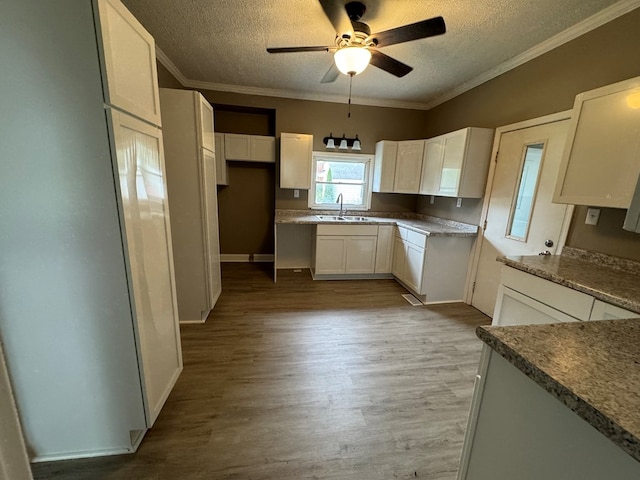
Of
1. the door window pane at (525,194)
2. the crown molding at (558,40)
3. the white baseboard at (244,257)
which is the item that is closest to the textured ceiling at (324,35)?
the crown molding at (558,40)

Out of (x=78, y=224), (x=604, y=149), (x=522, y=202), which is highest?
(x=604, y=149)

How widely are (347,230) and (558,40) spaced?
2.69 metres

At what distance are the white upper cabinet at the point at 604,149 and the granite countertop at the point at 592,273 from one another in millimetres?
440

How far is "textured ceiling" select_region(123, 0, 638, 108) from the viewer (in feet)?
6.38

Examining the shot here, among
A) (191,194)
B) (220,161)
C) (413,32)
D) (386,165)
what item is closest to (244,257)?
(220,161)

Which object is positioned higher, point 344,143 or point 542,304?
point 344,143

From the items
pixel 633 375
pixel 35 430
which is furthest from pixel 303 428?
pixel 633 375

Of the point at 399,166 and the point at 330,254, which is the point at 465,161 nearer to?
the point at 399,166

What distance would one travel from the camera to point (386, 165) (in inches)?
155

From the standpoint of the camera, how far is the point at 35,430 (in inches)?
50.3

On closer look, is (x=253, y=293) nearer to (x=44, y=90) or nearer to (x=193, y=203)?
(x=193, y=203)

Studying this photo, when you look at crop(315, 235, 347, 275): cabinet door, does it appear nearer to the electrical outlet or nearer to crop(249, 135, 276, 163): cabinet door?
crop(249, 135, 276, 163): cabinet door

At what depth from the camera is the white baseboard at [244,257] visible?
14.7 feet

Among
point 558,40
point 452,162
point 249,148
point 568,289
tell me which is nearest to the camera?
point 568,289
